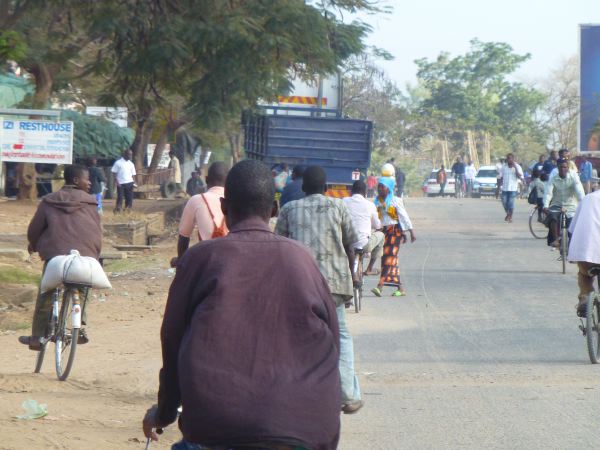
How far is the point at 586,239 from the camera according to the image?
393 inches

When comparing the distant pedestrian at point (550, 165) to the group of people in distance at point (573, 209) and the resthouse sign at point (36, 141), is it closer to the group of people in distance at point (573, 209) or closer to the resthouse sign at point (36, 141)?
the group of people in distance at point (573, 209)

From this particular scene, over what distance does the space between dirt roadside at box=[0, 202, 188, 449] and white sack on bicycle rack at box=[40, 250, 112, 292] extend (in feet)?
2.69

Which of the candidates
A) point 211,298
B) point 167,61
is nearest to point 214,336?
point 211,298

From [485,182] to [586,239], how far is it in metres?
45.1

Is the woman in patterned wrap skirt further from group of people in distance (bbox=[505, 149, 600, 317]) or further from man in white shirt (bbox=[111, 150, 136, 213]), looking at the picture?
man in white shirt (bbox=[111, 150, 136, 213])

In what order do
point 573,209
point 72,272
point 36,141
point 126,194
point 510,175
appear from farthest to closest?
point 126,194 → point 510,175 → point 36,141 → point 573,209 → point 72,272

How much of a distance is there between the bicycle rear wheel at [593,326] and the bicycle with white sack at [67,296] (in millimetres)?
4305

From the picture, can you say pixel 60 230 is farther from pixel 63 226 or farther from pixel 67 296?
pixel 67 296

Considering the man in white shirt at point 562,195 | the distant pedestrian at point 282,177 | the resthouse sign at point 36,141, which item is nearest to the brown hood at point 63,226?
the man in white shirt at point 562,195

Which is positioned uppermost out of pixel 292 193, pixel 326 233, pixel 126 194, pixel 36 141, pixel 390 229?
pixel 36 141

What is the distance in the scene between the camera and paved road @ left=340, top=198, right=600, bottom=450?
23.6 feet

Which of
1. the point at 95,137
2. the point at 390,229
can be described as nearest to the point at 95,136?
the point at 95,137

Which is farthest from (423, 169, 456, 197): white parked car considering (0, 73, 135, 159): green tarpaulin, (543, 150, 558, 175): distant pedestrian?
(543, 150, 558, 175): distant pedestrian

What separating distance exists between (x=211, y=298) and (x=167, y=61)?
1439cm
